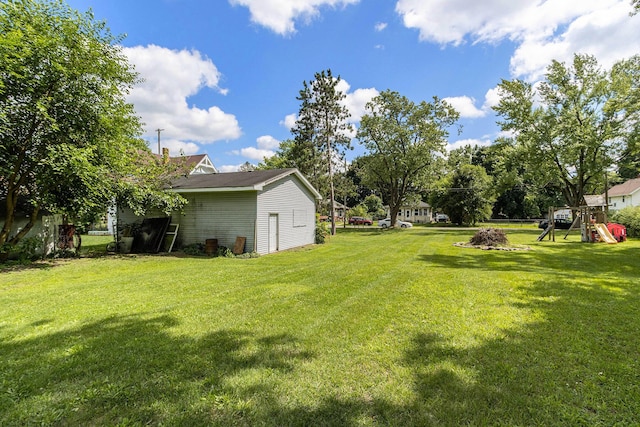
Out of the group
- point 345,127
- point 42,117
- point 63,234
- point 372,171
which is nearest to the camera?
point 42,117

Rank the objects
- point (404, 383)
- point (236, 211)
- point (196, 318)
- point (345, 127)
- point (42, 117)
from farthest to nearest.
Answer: point (345, 127), point (236, 211), point (42, 117), point (196, 318), point (404, 383)

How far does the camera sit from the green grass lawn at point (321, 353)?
2.40 meters

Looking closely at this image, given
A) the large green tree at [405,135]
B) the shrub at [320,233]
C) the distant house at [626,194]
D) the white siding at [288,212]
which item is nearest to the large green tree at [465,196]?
the large green tree at [405,135]

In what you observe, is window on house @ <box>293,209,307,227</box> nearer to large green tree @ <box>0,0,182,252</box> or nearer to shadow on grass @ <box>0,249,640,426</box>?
large green tree @ <box>0,0,182,252</box>

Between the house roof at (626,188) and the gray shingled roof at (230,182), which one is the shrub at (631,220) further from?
the house roof at (626,188)

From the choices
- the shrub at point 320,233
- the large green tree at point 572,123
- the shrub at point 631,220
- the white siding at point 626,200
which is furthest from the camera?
the white siding at point 626,200

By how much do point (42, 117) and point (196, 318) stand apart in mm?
8304

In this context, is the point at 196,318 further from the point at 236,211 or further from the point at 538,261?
the point at 538,261

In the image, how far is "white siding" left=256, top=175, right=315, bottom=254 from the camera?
1236cm

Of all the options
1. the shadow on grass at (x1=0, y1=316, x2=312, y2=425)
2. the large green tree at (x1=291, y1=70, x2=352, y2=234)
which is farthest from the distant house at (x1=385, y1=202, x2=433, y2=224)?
the shadow on grass at (x1=0, y1=316, x2=312, y2=425)

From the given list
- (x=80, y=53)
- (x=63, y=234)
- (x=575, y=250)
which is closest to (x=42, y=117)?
(x=80, y=53)

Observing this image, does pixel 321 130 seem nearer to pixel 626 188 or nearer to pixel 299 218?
pixel 299 218

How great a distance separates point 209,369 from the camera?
9.81ft

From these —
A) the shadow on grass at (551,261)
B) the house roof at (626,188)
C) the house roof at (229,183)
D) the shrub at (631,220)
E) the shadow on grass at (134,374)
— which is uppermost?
the house roof at (626,188)
